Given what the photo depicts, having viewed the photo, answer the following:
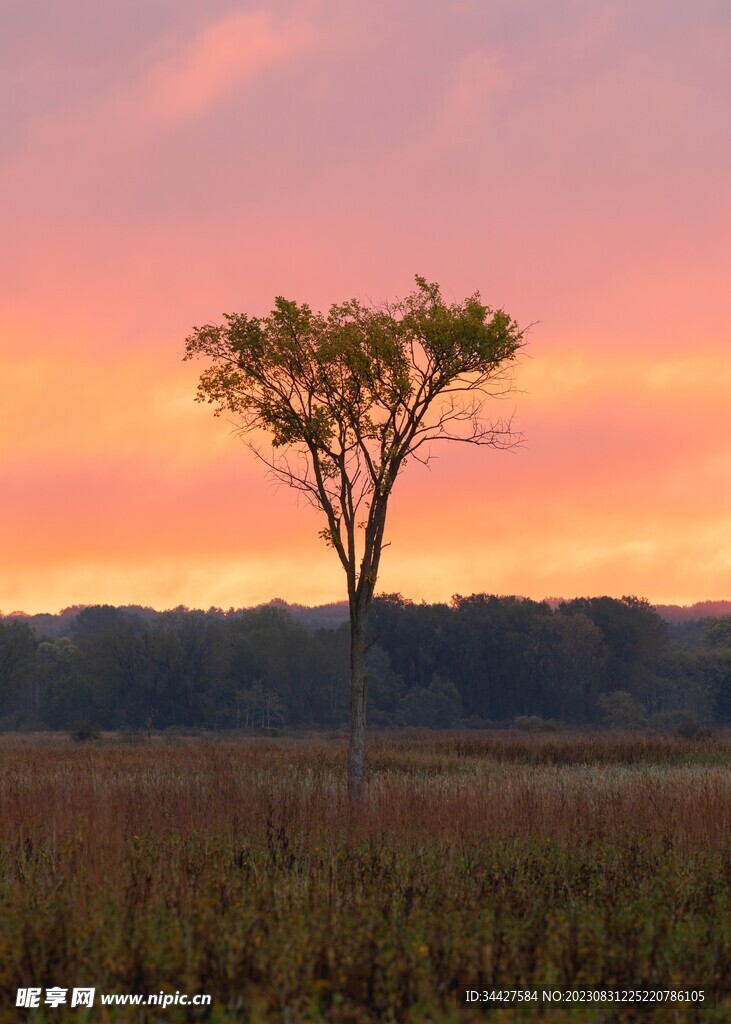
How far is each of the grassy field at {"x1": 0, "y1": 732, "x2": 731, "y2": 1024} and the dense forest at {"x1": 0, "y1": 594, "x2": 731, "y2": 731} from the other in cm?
6907

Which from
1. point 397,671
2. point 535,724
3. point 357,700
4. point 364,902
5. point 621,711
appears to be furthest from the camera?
point 397,671

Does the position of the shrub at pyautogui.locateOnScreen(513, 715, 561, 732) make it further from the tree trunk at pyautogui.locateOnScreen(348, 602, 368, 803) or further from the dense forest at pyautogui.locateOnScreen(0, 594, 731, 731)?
Result: the tree trunk at pyautogui.locateOnScreen(348, 602, 368, 803)

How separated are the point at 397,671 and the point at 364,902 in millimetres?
93929

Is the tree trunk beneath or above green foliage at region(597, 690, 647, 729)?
above

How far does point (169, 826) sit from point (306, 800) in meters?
2.44

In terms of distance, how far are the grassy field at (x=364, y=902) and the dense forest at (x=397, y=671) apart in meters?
69.1

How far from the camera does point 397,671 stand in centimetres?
10025

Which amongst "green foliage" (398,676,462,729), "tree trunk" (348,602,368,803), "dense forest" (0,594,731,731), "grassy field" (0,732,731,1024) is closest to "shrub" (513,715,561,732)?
"dense forest" (0,594,731,731)

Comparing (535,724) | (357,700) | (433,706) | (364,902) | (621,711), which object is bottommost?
(535,724)

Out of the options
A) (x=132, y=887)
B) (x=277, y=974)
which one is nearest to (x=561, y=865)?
(x=132, y=887)

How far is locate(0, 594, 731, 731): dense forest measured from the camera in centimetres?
8600

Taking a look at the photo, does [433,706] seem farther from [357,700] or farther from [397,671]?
[357,700]

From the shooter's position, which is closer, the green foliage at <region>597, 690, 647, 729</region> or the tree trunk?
the tree trunk

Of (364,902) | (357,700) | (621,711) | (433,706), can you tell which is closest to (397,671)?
(433,706)
